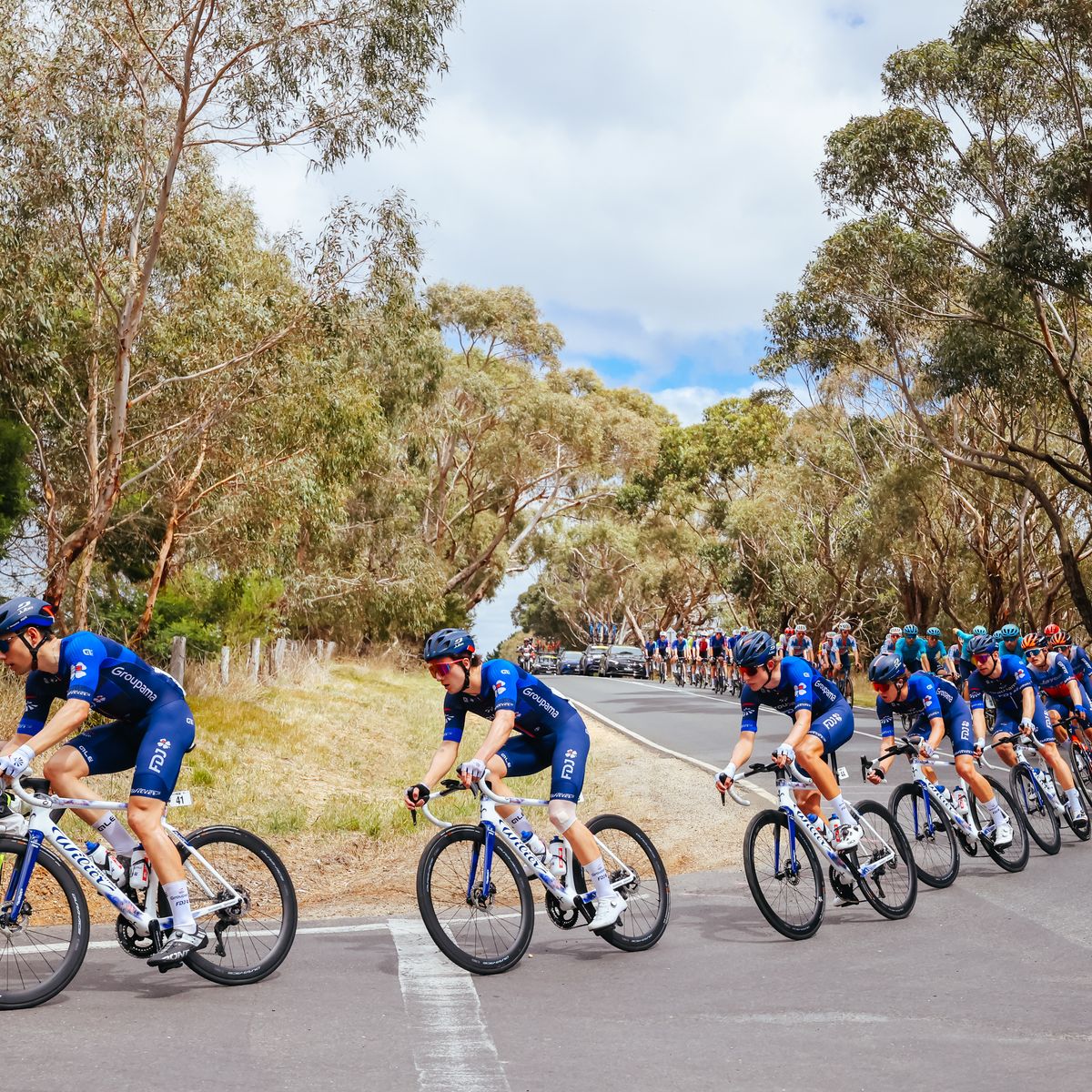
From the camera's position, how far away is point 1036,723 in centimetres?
1114

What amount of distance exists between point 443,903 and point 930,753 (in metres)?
4.39

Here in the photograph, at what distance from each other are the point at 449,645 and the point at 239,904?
169cm

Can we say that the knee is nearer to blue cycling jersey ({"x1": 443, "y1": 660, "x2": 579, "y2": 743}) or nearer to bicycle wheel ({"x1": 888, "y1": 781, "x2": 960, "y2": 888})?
blue cycling jersey ({"x1": 443, "y1": 660, "x2": 579, "y2": 743})

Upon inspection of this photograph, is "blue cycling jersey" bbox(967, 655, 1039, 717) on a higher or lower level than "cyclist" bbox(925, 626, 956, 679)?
lower

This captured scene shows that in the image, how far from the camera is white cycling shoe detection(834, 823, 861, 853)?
317 inches

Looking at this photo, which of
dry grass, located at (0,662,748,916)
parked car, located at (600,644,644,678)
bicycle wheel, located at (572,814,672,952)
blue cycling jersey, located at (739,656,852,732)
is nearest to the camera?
bicycle wheel, located at (572,814,672,952)

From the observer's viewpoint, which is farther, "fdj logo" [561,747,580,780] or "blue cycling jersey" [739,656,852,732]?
"blue cycling jersey" [739,656,852,732]

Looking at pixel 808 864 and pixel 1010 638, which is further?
pixel 1010 638

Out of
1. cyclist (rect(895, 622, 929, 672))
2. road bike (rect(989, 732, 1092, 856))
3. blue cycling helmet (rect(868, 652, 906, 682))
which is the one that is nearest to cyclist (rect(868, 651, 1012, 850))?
blue cycling helmet (rect(868, 652, 906, 682))

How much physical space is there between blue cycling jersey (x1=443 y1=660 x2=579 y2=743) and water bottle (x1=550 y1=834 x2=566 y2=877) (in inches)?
24.7

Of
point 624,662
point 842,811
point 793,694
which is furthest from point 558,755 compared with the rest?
point 624,662

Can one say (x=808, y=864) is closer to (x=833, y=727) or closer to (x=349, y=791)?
(x=833, y=727)

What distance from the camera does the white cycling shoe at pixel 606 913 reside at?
23.0ft

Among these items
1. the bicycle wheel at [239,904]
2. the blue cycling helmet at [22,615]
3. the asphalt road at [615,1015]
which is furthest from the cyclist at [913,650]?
the blue cycling helmet at [22,615]
